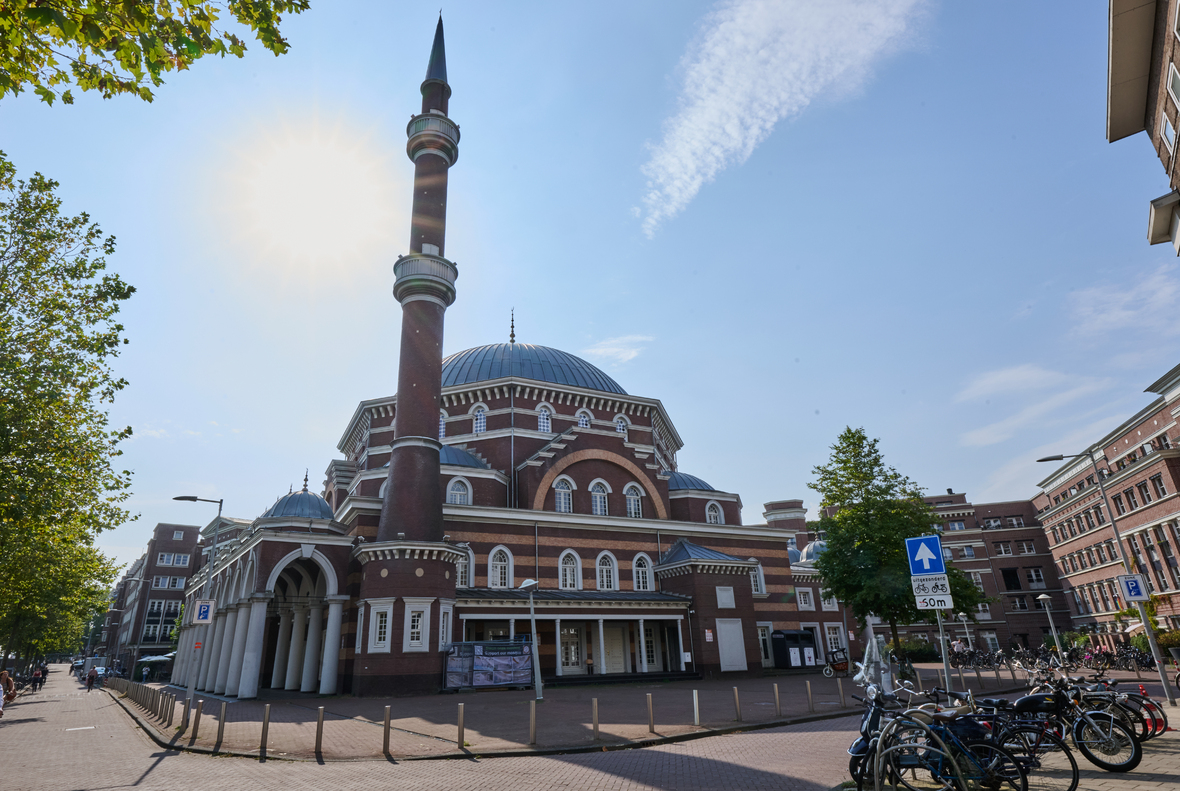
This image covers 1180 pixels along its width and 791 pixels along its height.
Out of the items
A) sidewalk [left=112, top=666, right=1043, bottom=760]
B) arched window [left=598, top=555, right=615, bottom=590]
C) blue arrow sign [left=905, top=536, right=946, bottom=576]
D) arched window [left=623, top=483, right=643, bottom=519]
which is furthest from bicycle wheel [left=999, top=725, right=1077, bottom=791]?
arched window [left=623, top=483, right=643, bottom=519]

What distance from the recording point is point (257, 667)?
28.5 m

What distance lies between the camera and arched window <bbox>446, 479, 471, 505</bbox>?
37594 mm

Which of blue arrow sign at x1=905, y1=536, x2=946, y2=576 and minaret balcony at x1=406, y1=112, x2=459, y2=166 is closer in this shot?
blue arrow sign at x1=905, y1=536, x2=946, y2=576

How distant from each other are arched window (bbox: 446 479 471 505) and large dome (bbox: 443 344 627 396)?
7.81 metres

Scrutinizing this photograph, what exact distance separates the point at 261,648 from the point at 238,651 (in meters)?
1.52

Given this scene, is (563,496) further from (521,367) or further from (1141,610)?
(1141,610)

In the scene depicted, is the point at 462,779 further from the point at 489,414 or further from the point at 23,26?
the point at 489,414

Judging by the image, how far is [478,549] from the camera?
3459 cm

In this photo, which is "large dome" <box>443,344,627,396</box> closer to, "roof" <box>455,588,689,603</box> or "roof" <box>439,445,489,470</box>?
"roof" <box>439,445,489,470</box>

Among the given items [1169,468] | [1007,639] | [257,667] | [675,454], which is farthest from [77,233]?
[1007,639]

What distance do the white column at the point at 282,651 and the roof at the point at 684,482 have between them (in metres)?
24.7

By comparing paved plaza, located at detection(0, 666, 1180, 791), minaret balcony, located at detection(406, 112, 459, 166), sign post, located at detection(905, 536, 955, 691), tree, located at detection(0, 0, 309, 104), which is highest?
minaret balcony, located at detection(406, 112, 459, 166)

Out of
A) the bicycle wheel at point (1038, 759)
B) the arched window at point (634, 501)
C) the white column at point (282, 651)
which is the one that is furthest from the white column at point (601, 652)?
the bicycle wheel at point (1038, 759)

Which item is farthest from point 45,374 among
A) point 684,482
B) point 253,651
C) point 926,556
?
point 684,482
